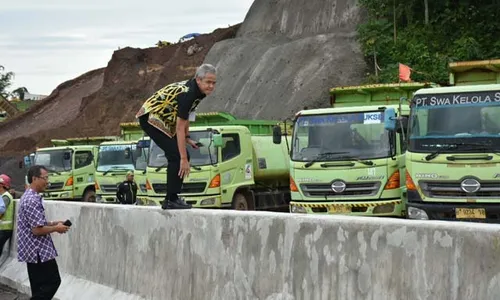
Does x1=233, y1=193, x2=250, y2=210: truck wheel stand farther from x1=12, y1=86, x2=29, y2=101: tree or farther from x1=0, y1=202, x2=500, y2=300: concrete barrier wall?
x1=12, y1=86, x2=29, y2=101: tree

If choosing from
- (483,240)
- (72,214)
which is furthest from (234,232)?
(72,214)

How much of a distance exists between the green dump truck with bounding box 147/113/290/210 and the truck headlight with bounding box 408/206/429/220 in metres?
6.42

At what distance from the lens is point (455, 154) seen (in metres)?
11.2

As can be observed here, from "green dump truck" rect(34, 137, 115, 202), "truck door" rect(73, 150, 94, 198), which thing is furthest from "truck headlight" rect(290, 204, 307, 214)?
"truck door" rect(73, 150, 94, 198)

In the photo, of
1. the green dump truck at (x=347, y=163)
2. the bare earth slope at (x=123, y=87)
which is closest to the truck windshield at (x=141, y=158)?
the green dump truck at (x=347, y=163)

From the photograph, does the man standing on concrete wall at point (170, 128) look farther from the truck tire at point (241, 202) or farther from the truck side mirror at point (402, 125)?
the truck tire at point (241, 202)

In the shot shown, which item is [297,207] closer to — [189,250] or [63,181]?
[189,250]

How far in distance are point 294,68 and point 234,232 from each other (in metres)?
34.4

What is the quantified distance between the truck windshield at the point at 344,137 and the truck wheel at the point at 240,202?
441 centimetres

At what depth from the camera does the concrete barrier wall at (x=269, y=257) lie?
4.50 metres

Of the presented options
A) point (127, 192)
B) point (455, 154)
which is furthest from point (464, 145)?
point (127, 192)

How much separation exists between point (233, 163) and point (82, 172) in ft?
37.3

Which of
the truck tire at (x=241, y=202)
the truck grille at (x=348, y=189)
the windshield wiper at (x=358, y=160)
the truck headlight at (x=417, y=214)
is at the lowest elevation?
the truck tire at (x=241, y=202)

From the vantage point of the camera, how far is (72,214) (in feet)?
30.8
